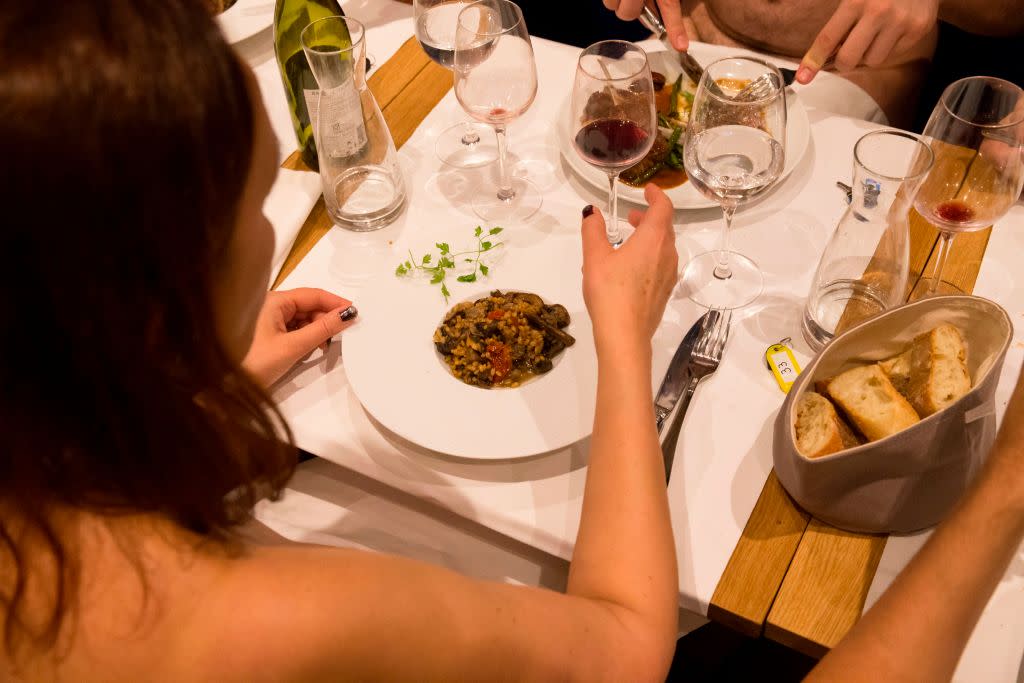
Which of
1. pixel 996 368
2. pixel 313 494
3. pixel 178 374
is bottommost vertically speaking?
pixel 313 494

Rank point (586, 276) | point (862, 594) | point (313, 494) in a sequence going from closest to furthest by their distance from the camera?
1. point (862, 594)
2. point (586, 276)
3. point (313, 494)

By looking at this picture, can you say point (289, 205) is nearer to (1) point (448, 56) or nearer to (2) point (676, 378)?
(1) point (448, 56)

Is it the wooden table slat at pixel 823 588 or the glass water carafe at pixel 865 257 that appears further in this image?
the glass water carafe at pixel 865 257

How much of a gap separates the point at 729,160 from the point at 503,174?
40 centimetres

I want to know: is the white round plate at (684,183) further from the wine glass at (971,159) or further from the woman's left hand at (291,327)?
the woman's left hand at (291,327)

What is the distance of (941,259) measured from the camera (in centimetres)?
118

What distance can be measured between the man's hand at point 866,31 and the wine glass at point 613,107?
1.31 ft

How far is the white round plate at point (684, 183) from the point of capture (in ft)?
Result: 4.37

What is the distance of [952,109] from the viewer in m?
1.12

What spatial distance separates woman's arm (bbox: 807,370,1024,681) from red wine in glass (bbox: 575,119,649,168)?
1.99ft

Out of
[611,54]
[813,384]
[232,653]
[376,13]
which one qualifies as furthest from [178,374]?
[376,13]

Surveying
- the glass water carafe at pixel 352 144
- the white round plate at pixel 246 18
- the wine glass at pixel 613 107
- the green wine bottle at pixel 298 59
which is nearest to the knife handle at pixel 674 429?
the wine glass at pixel 613 107

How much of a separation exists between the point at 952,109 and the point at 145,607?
1140 millimetres

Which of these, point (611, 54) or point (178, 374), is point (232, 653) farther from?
point (611, 54)
